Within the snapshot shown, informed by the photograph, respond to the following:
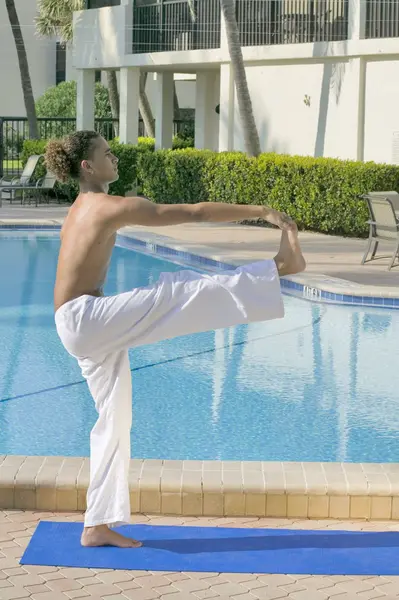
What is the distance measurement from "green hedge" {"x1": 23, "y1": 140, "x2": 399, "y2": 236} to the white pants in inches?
490

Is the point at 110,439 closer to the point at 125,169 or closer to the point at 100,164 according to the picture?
the point at 100,164

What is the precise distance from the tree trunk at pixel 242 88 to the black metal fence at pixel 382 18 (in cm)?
241

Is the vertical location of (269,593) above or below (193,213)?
below

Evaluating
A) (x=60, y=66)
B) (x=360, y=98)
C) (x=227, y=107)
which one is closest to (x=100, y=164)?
(x=360, y=98)

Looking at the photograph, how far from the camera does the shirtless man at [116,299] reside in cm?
422

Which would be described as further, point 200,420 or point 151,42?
point 151,42

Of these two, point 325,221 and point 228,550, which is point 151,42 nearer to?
point 325,221

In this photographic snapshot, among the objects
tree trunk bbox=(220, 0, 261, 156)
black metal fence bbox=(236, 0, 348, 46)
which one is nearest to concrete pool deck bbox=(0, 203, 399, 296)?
tree trunk bbox=(220, 0, 261, 156)

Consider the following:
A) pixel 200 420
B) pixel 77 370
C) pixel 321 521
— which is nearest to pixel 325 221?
pixel 77 370

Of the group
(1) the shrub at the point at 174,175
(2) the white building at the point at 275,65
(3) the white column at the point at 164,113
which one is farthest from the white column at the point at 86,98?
(1) the shrub at the point at 174,175

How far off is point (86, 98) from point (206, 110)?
2.76 metres

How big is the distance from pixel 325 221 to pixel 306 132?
2976 millimetres

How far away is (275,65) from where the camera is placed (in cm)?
2042

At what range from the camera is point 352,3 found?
18.5m
